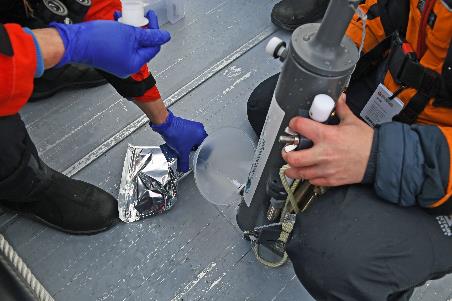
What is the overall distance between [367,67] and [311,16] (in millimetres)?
656

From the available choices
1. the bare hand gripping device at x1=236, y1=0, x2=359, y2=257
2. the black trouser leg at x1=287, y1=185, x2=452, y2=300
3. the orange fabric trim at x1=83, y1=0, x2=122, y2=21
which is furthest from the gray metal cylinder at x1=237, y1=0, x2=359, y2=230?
the orange fabric trim at x1=83, y1=0, x2=122, y2=21

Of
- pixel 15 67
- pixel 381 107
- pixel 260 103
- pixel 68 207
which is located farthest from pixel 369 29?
pixel 68 207

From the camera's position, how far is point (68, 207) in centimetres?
122

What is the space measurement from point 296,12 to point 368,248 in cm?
113

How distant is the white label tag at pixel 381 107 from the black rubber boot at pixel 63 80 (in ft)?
3.16

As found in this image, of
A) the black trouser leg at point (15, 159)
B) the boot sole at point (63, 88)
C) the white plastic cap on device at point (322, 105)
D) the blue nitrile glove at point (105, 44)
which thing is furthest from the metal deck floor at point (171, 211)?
the white plastic cap on device at point (322, 105)

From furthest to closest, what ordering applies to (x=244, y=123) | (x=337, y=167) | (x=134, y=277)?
(x=244, y=123) → (x=134, y=277) → (x=337, y=167)

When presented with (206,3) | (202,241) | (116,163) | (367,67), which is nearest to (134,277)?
(202,241)

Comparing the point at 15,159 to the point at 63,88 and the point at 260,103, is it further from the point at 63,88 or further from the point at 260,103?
the point at 260,103

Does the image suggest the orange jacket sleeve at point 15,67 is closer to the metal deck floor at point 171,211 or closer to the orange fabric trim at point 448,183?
the metal deck floor at point 171,211

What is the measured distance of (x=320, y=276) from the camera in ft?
2.84

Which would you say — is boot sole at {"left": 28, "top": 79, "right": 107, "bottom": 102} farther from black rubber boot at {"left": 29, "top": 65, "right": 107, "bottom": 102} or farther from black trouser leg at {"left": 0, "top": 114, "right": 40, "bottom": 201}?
black trouser leg at {"left": 0, "top": 114, "right": 40, "bottom": 201}

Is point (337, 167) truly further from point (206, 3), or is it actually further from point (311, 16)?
point (206, 3)

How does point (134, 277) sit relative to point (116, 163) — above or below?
below
